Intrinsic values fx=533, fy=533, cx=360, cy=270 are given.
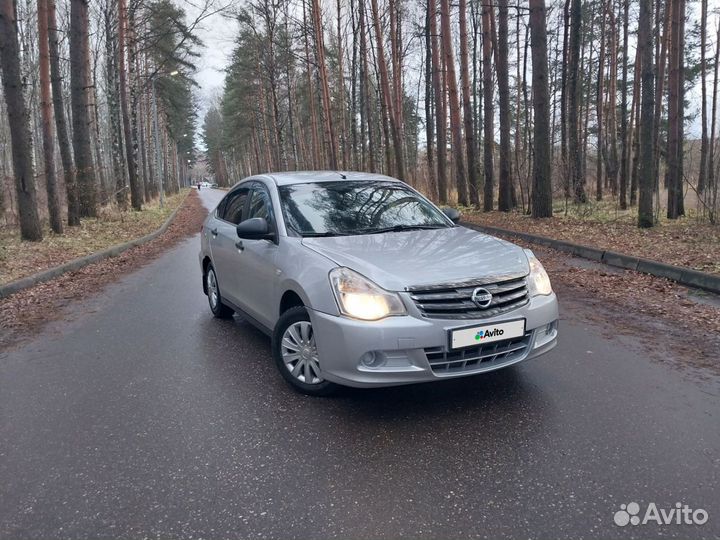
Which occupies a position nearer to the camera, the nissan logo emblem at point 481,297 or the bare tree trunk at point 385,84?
the nissan logo emblem at point 481,297

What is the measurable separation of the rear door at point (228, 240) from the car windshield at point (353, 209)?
832 millimetres

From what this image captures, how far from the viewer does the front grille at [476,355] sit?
11.1 feet

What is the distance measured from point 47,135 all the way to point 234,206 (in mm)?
10637

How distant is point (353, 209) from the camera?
4.84 metres

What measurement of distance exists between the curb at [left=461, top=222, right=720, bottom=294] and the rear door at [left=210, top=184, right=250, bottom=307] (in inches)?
237

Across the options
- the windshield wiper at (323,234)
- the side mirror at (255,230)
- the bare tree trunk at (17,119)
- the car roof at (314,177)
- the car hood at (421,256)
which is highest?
the bare tree trunk at (17,119)

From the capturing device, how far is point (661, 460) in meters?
2.96

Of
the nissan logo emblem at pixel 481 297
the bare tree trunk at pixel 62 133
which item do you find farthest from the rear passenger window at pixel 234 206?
the bare tree trunk at pixel 62 133

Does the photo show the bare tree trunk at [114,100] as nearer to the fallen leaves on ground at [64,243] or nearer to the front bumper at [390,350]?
the fallen leaves on ground at [64,243]

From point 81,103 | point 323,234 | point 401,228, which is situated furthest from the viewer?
point 81,103

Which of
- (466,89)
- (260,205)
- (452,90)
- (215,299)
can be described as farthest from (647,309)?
(452,90)

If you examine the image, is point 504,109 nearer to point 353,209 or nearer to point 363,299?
point 353,209

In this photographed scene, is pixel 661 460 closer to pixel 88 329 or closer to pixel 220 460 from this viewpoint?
pixel 220 460

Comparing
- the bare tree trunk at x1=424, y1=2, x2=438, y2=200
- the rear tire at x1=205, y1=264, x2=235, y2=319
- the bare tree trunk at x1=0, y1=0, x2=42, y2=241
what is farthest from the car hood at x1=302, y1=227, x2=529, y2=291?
the bare tree trunk at x1=424, y1=2, x2=438, y2=200
